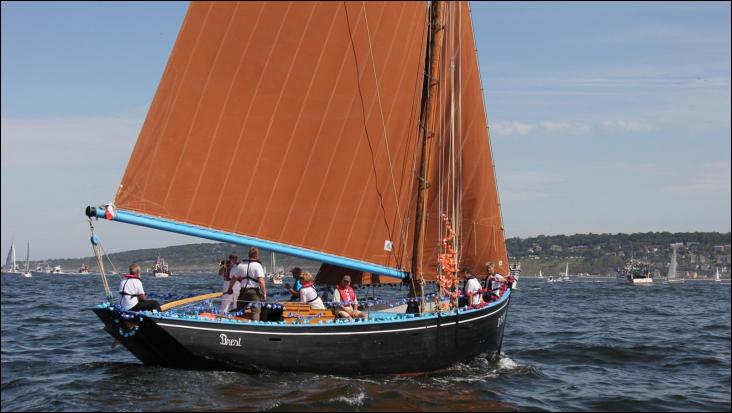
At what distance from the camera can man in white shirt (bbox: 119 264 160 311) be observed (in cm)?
1891

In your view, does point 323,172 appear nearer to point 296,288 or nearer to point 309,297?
point 309,297

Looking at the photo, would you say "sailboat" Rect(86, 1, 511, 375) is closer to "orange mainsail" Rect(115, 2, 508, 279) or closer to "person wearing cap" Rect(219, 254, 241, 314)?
"orange mainsail" Rect(115, 2, 508, 279)

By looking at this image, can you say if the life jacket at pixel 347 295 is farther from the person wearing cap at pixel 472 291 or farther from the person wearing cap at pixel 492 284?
the person wearing cap at pixel 492 284

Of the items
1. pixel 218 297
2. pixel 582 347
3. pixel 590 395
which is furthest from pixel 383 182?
pixel 582 347

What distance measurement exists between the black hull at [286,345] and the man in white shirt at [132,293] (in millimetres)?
534

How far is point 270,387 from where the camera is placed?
1766 centimetres

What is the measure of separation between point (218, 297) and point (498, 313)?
805 centimetres

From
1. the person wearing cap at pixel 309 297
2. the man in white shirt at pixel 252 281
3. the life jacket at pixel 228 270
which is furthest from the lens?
the life jacket at pixel 228 270

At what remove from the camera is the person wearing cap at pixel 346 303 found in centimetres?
1992

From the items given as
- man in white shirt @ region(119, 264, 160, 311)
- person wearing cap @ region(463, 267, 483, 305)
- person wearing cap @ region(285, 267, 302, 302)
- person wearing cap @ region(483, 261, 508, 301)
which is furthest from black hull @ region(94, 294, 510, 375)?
person wearing cap @ region(483, 261, 508, 301)

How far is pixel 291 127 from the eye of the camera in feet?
67.5

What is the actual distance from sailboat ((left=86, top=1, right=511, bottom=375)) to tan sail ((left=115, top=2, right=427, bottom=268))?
0.04 metres

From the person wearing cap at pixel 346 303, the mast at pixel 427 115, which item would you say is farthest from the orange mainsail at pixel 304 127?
the person wearing cap at pixel 346 303

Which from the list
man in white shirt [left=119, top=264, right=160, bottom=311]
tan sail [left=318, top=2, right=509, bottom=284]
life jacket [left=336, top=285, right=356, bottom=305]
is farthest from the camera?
tan sail [left=318, top=2, right=509, bottom=284]
